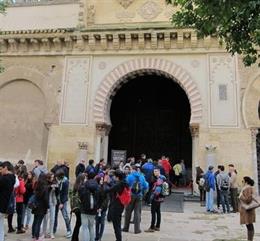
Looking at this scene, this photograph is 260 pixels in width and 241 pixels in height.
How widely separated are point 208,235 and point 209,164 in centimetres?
586

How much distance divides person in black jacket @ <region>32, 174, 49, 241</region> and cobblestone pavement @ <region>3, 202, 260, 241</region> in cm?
49

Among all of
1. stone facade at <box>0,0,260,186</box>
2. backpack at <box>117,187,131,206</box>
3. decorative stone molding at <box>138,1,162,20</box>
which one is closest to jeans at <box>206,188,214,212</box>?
stone facade at <box>0,0,260,186</box>

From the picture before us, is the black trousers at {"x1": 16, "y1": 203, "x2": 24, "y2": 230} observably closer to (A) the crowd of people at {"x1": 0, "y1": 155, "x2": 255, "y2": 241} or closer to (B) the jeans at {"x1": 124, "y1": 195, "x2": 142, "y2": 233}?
(A) the crowd of people at {"x1": 0, "y1": 155, "x2": 255, "y2": 241}

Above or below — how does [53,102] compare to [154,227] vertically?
above

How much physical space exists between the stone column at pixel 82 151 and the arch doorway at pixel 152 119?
2.77m

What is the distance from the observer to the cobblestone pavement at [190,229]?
7.56m

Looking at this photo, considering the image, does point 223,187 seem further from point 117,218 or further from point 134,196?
point 117,218

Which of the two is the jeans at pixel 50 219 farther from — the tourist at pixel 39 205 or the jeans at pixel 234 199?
the jeans at pixel 234 199

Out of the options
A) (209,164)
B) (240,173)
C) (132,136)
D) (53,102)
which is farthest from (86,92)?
(240,173)

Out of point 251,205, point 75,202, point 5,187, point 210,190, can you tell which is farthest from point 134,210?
point 210,190

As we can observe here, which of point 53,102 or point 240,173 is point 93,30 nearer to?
point 53,102

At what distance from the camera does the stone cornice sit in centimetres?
1495

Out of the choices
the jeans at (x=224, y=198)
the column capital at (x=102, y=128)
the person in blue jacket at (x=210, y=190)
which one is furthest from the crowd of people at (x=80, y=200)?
the column capital at (x=102, y=128)

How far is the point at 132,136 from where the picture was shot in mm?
17953
